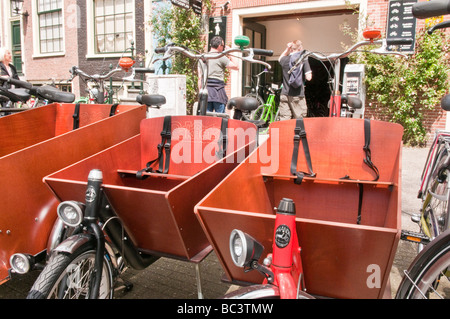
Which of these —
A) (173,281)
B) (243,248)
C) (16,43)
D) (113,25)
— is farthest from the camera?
(16,43)

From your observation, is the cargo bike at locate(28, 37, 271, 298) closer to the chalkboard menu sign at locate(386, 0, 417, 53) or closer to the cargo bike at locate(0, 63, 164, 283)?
the cargo bike at locate(0, 63, 164, 283)

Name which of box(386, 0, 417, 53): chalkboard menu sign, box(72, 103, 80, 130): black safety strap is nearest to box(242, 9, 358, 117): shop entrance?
box(386, 0, 417, 53): chalkboard menu sign

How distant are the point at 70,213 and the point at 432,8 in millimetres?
1932

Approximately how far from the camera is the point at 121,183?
8.49 ft

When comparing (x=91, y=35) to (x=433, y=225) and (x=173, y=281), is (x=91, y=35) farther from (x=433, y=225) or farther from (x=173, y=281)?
(x=433, y=225)

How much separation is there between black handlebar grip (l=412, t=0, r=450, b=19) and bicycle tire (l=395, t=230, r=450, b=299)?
3.35 feet

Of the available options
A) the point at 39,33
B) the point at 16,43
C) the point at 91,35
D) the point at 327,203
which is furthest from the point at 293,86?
the point at 16,43

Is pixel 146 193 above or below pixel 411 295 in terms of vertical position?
above

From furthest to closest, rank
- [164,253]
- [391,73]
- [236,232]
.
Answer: [391,73] → [164,253] → [236,232]

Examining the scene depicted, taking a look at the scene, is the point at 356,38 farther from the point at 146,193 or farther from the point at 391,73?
the point at 146,193

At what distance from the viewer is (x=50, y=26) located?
13852mm

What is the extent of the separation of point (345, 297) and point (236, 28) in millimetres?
8989

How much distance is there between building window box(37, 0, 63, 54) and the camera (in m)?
13.5

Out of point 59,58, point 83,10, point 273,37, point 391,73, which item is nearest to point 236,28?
point 273,37
